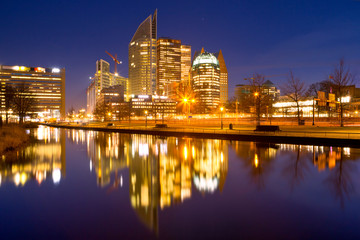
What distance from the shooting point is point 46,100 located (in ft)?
604

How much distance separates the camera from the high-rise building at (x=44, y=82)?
17550 cm

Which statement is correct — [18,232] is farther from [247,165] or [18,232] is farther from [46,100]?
[46,100]

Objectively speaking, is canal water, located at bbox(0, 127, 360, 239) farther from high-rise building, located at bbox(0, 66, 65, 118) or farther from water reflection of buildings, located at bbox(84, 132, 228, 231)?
high-rise building, located at bbox(0, 66, 65, 118)

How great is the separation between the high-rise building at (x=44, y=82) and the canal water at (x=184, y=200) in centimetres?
18022

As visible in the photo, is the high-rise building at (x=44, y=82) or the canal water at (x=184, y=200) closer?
the canal water at (x=184, y=200)

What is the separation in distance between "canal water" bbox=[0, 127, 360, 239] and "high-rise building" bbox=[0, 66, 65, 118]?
18022 centimetres

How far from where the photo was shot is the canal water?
678 centimetres

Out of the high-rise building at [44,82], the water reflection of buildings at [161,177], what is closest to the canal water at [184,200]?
the water reflection of buildings at [161,177]

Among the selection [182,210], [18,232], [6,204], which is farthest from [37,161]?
[182,210]

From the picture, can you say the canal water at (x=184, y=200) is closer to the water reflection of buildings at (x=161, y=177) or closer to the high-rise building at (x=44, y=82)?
the water reflection of buildings at (x=161, y=177)

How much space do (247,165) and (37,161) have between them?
574 inches

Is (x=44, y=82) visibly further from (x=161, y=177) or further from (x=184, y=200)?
(x=184, y=200)

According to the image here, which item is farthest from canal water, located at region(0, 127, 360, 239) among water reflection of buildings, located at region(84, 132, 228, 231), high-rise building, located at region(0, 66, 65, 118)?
high-rise building, located at region(0, 66, 65, 118)

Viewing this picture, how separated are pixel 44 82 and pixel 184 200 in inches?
8034
